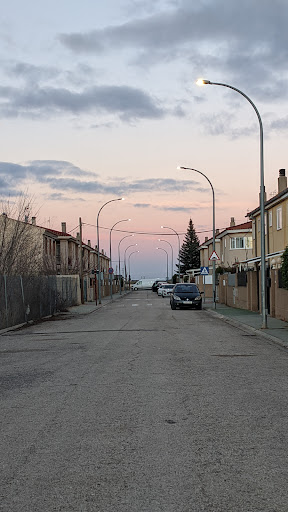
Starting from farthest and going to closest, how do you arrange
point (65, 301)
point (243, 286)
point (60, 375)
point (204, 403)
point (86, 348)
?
point (65, 301) < point (243, 286) < point (86, 348) < point (60, 375) < point (204, 403)

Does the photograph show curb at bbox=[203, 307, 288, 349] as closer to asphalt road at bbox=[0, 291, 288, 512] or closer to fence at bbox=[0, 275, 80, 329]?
asphalt road at bbox=[0, 291, 288, 512]

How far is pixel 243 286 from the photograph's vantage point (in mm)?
32562

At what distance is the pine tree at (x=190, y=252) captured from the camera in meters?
121

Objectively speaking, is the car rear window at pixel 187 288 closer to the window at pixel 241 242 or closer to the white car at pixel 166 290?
the white car at pixel 166 290

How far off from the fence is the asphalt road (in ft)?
30.0

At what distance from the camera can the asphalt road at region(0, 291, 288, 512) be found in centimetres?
434

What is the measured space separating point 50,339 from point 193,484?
43.0 feet

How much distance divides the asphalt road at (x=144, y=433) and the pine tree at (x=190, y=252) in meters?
109

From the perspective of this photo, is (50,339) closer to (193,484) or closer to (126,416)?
(126,416)

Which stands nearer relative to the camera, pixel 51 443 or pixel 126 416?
pixel 51 443

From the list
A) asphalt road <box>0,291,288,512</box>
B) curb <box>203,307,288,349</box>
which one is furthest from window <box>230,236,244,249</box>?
asphalt road <box>0,291,288,512</box>

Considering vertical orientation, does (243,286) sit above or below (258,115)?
below

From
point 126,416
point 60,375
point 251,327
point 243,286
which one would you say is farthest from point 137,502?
point 243,286

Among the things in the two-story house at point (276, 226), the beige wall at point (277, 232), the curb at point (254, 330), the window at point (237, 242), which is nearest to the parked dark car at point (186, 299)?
the two-story house at point (276, 226)
